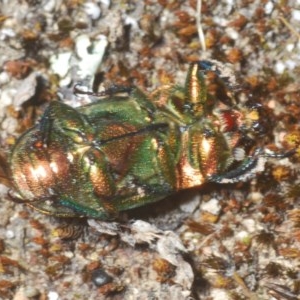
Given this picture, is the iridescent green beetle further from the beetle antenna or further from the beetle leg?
the beetle antenna

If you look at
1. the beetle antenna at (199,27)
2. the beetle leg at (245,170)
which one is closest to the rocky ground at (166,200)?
the beetle antenna at (199,27)

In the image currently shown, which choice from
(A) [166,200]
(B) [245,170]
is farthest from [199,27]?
(A) [166,200]

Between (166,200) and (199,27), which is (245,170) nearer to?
(166,200)

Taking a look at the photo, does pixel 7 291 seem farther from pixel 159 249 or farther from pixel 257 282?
pixel 257 282

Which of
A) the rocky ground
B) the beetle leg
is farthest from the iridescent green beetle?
the rocky ground

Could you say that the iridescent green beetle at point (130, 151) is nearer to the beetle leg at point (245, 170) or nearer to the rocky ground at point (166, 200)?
the beetle leg at point (245, 170)
